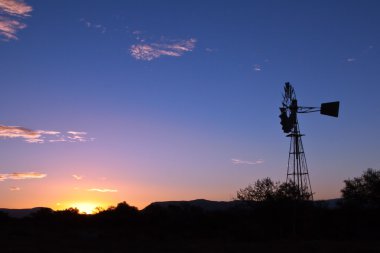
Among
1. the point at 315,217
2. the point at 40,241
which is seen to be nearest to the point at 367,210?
the point at 315,217

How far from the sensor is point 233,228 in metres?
41.7

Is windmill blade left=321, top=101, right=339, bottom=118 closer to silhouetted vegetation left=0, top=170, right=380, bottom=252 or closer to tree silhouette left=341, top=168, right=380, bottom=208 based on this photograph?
silhouetted vegetation left=0, top=170, right=380, bottom=252

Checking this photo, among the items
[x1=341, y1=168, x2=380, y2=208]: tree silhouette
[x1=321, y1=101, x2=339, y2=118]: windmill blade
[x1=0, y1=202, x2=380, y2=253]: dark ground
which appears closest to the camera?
[x1=0, y1=202, x2=380, y2=253]: dark ground

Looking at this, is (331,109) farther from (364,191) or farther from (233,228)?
(364,191)

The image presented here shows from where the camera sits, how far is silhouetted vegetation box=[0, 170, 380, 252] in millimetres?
30656

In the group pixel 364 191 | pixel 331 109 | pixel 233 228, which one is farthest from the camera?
pixel 364 191

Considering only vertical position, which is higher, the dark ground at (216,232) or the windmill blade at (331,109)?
the windmill blade at (331,109)

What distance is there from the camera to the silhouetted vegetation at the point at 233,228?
30.7 metres

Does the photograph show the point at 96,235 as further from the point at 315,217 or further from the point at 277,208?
the point at 315,217

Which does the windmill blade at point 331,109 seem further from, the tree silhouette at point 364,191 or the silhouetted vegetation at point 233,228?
the tree silhouette at point 364,191

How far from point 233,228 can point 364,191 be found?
2353 cm

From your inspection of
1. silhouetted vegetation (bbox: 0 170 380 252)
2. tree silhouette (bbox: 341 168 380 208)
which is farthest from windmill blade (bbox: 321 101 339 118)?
tree silhouette (bbox: 341 168 380 208)

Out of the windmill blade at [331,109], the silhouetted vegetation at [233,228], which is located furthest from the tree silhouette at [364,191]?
the windmill blade at [331,109]

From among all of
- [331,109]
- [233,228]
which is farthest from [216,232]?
[331,109]
